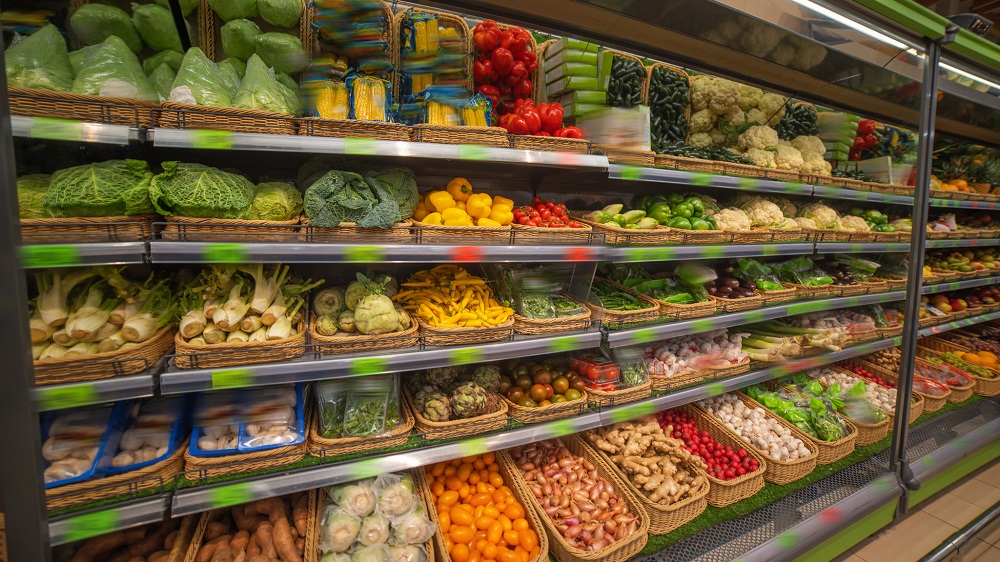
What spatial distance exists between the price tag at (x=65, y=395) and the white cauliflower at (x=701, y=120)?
9.86 feet

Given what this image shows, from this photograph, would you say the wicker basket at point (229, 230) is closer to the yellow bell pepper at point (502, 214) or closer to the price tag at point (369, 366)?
the price tag at point (369, 366)

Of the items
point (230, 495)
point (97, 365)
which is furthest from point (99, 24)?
point (230, 495)

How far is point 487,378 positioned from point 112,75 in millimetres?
1702

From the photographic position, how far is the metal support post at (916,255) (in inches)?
85.4

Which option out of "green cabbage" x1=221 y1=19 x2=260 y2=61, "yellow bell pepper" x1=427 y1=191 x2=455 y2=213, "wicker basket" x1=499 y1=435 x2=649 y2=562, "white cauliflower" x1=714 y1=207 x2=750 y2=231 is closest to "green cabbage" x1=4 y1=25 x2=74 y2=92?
"green cabbage" x1=221 y1=19 x2=260 y2=61

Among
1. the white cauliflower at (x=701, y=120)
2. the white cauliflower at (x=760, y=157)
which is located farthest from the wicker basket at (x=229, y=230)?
the white cauliflower at (x=760, y=157)

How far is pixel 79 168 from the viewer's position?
50.8 inches

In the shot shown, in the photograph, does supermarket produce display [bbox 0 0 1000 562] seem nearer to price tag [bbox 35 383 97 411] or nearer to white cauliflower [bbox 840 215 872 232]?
price tag [bbox 35 383 97 411]

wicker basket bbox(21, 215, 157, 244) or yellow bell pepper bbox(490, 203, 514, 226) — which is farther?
yellow bell pepper bbox(490, 203, 514, 226)

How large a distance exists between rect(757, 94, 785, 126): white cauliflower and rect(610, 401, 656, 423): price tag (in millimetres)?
2079

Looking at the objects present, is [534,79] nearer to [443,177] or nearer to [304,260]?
[443,177]

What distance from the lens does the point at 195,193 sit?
1333 millimetres

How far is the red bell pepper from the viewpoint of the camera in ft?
6.48

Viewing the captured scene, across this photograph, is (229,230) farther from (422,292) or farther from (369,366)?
(422,292)
